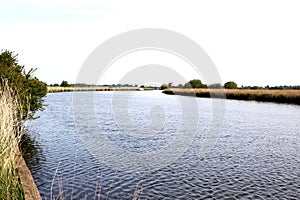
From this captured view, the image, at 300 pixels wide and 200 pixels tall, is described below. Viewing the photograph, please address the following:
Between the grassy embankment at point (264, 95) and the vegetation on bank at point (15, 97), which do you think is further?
the grassy embankment at point (264, 95)

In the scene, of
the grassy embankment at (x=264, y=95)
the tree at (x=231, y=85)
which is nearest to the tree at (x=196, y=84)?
the tree at (x=231, y=85)

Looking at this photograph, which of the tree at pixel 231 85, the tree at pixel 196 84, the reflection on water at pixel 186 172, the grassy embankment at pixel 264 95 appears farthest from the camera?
the tree at pixel 196 84

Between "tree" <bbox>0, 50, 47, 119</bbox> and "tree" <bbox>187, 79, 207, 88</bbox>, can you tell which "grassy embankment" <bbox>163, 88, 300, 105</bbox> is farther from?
"tree" <bbox>0, 50, 47, 119</bbox>

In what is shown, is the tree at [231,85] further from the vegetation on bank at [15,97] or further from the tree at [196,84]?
the vegetation on bank at [15,97]

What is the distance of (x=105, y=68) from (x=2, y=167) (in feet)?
50.5

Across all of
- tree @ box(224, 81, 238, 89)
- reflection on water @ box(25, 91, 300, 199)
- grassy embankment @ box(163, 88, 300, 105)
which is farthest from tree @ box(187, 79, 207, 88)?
reflection on water @ box(25, 91, 300, 199)

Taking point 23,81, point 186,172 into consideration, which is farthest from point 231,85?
point 186,172

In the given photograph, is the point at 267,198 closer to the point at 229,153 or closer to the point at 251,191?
the point at 251,191

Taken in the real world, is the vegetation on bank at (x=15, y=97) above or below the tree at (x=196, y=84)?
below

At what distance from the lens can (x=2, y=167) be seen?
20.7 ft

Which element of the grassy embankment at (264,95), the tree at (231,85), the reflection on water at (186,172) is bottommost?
the reflection on water at (186,172)

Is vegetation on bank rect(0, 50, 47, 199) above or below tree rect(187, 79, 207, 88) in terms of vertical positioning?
below

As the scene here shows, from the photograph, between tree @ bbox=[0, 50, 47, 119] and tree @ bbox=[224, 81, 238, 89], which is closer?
tree @ bbox=[0, 50, 47, 119]

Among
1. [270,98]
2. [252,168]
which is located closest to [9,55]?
[252,168]
